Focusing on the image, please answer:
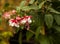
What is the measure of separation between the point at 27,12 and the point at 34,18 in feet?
0.26

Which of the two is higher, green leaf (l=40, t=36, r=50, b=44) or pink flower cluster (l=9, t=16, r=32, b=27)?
pink flower cluster (l=9, t=16, r=32, b=27)

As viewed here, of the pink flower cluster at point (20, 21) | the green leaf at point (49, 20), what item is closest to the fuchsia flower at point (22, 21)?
the pink flower cluster at point (20, 21)

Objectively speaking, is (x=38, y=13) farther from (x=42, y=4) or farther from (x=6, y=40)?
(x=6, y=40)

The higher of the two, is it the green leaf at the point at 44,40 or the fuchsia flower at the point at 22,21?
the fuchsia flower at the point at 22,21

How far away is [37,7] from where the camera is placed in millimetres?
1387

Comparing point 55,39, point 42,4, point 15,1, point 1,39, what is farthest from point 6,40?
point 42,4

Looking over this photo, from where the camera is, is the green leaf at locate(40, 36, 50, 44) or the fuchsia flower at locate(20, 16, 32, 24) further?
the green leaf at locate(40, 36, 50, 44)

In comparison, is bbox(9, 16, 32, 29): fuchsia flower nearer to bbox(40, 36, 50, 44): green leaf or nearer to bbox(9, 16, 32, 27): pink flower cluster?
bbox(9, 16, 32, 27): pink flower cluster

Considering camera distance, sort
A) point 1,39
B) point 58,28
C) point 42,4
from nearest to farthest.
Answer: point 42,4 < point 58,28 < point 1,39

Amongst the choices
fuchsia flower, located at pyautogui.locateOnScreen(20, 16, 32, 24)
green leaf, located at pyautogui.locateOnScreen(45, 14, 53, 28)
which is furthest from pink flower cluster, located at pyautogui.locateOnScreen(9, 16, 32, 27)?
green leaf, located at pyautogui.locateOnScreen(45, 14, 53, 28)

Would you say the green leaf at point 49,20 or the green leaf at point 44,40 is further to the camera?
Result: the green leaf at point 44,40

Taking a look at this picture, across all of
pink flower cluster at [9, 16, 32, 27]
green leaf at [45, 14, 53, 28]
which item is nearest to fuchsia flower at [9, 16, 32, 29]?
pink flower cluster at [9, 16, 32, 27]

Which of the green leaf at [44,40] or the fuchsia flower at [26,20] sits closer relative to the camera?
the fuchsia flower at [26,20]

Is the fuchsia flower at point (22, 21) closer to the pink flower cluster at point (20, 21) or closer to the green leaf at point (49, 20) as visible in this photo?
the pink flower cluster at point (20, 21)
